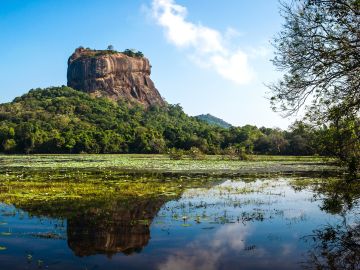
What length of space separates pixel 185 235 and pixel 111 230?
2.58 meters

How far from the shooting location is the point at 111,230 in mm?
14359

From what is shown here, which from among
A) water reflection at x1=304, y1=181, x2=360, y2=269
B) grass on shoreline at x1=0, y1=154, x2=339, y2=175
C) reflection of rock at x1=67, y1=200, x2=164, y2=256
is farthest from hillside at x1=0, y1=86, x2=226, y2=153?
reflection of rock at x1=67, y1=200, x2=164, y2=256

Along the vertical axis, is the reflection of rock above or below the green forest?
below

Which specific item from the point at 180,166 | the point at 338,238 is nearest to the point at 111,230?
the point at 338,238

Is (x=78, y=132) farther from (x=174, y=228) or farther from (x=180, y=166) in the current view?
(x=174, y=228)

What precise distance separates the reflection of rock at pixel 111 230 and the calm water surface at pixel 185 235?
0.10 feet

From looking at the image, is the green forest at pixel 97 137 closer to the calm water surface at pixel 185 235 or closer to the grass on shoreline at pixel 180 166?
the grass on shoreline at pixel 180 166

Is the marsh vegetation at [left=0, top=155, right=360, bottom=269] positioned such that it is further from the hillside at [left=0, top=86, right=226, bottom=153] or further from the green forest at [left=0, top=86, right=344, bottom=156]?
the hillside at [left=0, top=86, right=226, bottom=153]

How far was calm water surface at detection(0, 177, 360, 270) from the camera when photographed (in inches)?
440

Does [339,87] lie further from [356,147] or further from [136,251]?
[136,251]

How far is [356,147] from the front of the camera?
1661 cm

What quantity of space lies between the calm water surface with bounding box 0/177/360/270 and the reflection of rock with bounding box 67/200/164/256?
1.1 inches

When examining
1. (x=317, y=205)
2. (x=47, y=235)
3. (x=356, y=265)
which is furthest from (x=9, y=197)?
(x=356, y=265)

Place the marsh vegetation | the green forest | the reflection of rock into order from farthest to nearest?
the green forest
the reflection of rock
the marsh vegetation
